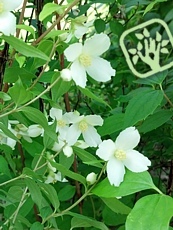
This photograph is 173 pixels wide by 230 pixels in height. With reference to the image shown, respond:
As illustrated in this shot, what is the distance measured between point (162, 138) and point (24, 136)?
447mm

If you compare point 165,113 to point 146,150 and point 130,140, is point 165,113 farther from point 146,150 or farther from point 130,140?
point 146,150

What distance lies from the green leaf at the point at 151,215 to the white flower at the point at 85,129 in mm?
186

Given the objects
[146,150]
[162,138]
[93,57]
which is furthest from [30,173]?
[146,150]

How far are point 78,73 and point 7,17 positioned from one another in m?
0.14

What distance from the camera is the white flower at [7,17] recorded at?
1.96 ft

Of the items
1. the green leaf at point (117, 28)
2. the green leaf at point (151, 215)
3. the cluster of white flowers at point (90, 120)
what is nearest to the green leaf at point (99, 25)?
the green leaf at point (117, 28)

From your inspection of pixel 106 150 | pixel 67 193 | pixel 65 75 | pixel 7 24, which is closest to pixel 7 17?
pixel 7 24

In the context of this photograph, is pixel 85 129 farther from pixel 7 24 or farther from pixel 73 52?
pixel 7 24

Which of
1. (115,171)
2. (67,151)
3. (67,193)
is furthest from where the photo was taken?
(67,193)

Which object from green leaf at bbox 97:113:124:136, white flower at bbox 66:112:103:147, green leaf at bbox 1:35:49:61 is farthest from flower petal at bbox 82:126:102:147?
green leaf at bbox 1:35:49:61

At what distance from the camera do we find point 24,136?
34.8 inches

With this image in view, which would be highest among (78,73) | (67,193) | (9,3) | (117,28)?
(9,3)

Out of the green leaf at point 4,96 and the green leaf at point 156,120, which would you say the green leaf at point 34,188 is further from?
the green leaf at point 156,120

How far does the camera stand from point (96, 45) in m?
0.72
